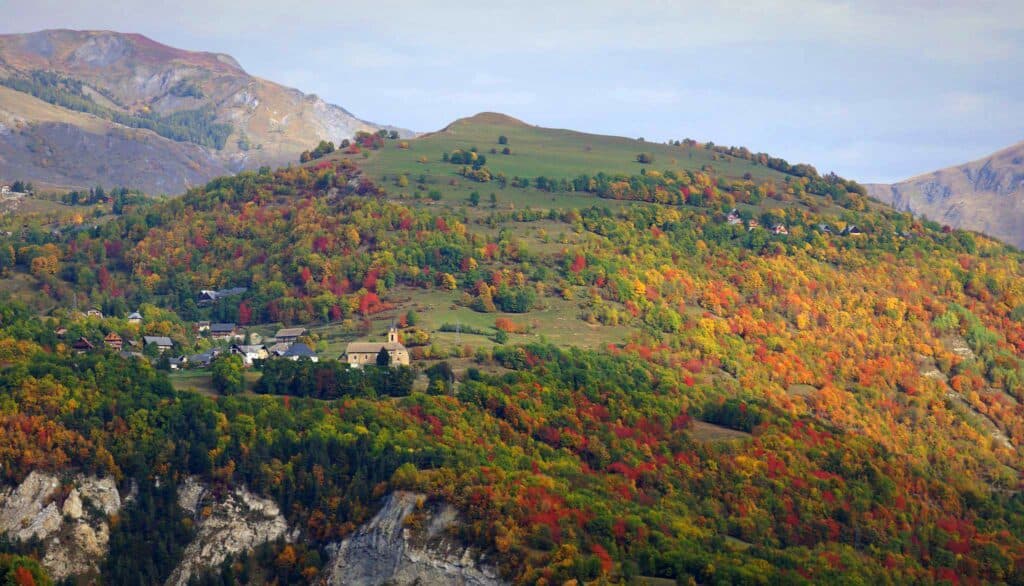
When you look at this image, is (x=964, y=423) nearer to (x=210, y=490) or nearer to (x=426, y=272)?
(x=426, y=272)

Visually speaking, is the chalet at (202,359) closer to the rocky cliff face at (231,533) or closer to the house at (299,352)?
the house at (299,352)

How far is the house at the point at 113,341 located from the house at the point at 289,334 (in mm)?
17790

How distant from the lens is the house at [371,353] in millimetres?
149750

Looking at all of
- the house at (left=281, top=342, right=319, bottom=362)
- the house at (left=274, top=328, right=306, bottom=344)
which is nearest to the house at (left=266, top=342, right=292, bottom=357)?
the house at (left=281, top=342, right=319, bottom=362)

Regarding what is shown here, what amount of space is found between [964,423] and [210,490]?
97504 mm

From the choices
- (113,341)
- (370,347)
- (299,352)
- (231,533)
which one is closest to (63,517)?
(231,533)

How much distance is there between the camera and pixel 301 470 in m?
121

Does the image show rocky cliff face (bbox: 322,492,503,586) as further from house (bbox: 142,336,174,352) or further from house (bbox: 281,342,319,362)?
house (bbox: 142,336,174,352)

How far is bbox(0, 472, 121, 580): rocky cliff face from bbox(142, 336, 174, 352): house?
39.0 metres

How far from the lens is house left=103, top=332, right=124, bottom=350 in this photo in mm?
154375

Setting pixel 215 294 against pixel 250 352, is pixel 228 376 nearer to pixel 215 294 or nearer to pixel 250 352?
pixel 250 352

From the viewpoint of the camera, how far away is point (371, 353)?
151 m

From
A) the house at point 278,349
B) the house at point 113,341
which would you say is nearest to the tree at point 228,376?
the house at point 278,349

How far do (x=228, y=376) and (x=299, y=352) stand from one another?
17.6 metres
